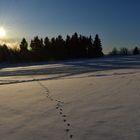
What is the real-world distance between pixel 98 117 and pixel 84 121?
404 millimetres

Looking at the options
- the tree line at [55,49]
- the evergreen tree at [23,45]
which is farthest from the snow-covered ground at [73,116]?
the evergreen tree at [23,45]

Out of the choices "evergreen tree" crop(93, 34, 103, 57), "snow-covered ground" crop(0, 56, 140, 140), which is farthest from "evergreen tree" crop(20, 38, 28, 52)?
"snow-covered ground" crop(0, 56, 140, 140)

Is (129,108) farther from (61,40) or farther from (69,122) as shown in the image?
(61,40)

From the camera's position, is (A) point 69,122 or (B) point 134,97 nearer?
(A) point 69,122

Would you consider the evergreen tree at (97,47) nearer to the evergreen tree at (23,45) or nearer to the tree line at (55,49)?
the tree line at (55,49)

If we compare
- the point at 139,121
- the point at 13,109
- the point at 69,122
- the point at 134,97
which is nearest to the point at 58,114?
the point at 69,122

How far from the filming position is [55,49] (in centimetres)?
8631

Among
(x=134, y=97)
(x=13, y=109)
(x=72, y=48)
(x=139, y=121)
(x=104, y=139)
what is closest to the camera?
(x=104, y=139)

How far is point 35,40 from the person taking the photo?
92375 millimetres

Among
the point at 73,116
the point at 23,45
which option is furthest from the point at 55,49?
the point at 73,116

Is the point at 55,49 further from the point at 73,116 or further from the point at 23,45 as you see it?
the point at 73,116

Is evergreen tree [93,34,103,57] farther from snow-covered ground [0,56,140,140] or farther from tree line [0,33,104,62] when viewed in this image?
snow-covered ground [0,56,140,140]

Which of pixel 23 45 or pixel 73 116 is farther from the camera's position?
pixel 23 45

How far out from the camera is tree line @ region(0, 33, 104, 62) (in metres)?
84.1
